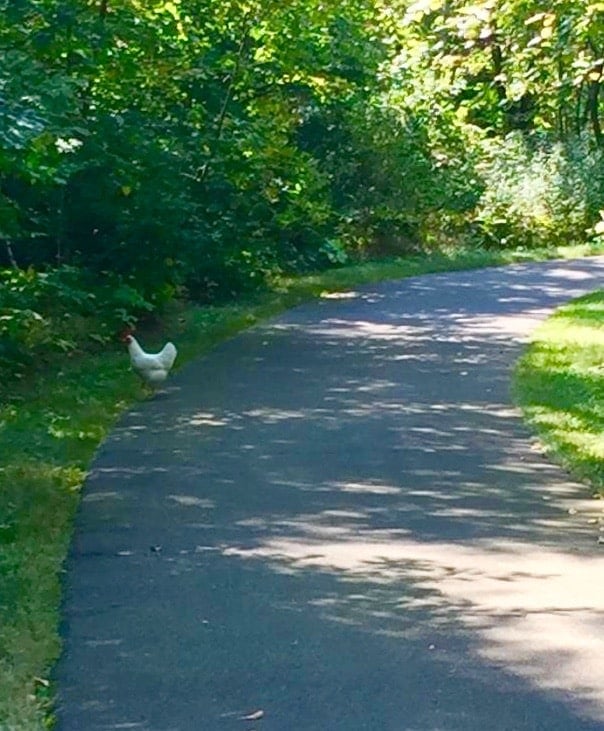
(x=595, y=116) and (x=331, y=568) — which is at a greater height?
(x=595, y=116)

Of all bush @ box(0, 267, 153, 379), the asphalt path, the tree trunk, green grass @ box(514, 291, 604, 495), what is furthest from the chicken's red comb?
the tree trunk

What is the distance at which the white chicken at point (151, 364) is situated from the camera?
1345cm

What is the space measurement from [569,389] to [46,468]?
18.6 feet

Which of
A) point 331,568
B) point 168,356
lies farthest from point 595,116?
point 331,568

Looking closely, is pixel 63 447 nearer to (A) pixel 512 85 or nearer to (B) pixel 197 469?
(B) pixel 197 469

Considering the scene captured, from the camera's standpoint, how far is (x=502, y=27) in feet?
34.4

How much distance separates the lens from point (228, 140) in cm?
1894

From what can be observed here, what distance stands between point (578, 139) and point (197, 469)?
89.5ft

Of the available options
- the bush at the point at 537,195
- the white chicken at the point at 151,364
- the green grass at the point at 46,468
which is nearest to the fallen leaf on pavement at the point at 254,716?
the green grass at the point at 46,468

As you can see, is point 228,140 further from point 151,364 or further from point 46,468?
point 46,468

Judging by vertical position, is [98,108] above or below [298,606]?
above

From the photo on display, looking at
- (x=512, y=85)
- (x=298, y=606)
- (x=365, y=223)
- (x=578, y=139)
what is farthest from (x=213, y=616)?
(x=578, y=139)

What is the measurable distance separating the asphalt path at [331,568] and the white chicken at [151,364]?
261 millimetres

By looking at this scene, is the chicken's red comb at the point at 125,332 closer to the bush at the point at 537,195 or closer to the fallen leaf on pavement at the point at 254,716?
the fallen leaf on pavement at the point at 254,716
